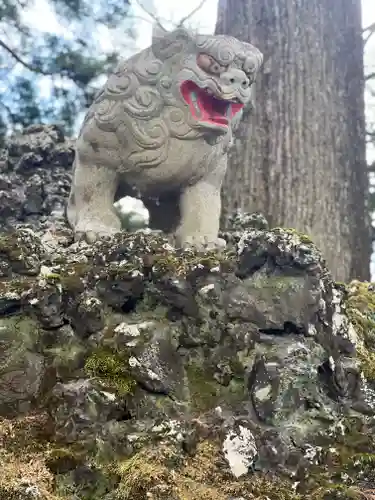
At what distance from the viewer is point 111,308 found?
1466 mm

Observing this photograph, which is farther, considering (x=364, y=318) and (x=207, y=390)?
(x=364, y=318)

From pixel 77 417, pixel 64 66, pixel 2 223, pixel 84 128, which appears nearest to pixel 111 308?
pixel 77 417

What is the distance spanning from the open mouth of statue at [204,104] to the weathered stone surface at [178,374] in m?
0.35

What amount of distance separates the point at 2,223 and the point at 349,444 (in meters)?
1.51

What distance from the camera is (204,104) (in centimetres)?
172

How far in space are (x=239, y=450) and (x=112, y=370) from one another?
0.98 feet

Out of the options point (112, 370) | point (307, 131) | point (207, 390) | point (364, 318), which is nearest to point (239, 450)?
point (207, 390)

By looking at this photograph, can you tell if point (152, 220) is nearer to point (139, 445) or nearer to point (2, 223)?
point (2, 223)

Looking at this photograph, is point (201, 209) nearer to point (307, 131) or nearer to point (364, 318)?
point (364, 318)

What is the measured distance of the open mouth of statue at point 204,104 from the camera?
171 centimetres

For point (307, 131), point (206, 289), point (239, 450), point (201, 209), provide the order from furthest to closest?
point (307, 131) < point (201, 209) < point (206, 289) < point (239, 450)

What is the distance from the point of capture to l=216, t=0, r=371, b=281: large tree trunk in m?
2.77

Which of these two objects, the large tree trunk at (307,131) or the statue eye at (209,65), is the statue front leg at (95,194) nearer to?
the statue eye at (209,65)

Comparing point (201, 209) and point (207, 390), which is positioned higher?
point (201, 209)
